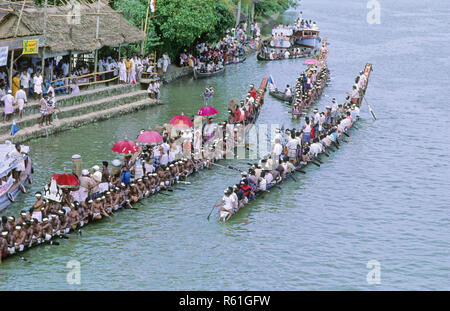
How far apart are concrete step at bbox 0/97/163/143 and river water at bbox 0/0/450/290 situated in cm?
43

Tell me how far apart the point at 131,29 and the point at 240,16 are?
24350mm

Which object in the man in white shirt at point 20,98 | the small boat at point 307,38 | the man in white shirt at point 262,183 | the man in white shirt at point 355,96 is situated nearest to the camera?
the man in white shirt at point 262,183

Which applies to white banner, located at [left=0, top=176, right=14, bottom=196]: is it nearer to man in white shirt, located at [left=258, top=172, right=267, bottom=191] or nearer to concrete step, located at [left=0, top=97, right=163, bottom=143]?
concrete step, located at [left=0, top=97, right=163, bottom=143]

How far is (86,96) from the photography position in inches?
1400

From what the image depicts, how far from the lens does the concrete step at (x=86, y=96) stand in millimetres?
31969

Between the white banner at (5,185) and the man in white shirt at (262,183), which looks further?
the man in white shirt at (262,183)

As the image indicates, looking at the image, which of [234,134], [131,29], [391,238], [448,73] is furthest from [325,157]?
[448,73]

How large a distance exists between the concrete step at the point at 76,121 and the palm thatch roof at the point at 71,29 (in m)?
3.27

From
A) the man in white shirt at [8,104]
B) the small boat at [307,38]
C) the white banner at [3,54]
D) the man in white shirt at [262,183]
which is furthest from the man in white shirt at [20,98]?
the small boat at [307,38]

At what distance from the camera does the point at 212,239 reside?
2250 cm

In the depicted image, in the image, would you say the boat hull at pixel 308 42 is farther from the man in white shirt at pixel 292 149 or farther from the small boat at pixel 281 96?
the man in white shirt at pixel 292 149
